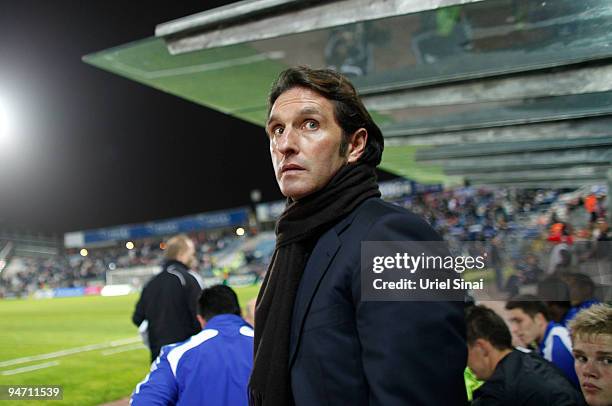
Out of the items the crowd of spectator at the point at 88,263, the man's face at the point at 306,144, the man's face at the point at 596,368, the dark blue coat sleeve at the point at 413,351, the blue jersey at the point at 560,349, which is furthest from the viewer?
the crowd of spectator at the point at 88,263

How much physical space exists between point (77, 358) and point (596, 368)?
10292mm

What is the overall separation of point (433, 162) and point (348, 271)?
27.5 ft

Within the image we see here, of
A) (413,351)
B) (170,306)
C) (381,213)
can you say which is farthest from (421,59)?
(413,351)

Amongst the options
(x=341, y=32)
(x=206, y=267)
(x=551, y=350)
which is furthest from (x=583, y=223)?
(x=206, y=267)

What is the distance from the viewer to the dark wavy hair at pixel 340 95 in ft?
4.83

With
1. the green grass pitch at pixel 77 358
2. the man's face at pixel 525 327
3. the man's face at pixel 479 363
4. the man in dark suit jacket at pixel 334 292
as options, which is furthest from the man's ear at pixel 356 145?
the green grass pitch at pixel 77 358

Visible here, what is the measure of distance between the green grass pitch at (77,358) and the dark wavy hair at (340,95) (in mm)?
4743

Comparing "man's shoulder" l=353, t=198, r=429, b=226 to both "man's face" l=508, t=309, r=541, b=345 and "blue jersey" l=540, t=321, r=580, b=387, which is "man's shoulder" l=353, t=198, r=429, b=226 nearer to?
"blue jersey" l=540, t=321, r=580, b=387

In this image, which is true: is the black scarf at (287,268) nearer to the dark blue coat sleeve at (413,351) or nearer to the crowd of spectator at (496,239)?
the dark blue coat sleeve at (413,351)

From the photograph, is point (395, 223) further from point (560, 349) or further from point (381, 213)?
point (560, 349)

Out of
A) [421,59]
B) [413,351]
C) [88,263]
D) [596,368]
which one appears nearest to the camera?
[413,351]

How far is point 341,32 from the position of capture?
3918 millimetres

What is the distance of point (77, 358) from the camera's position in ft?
34.6

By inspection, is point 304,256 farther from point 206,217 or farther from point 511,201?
point 206,217
